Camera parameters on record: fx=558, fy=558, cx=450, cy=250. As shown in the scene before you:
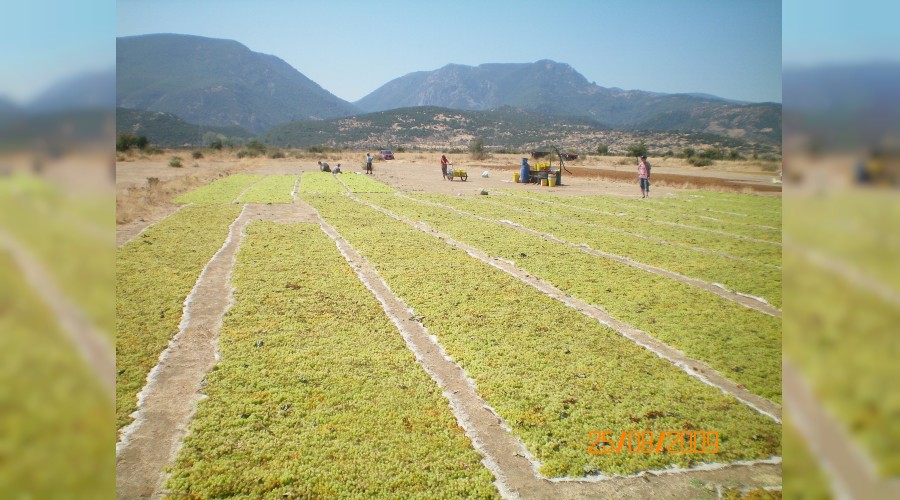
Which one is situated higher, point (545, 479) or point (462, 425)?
point (462, 425)

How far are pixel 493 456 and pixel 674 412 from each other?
1599 mm

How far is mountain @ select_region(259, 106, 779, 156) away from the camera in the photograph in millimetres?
102188

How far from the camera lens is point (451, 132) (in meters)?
123

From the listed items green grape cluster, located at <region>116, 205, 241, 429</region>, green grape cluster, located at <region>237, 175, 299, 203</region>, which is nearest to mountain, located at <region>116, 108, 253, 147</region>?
green grape cluster, located at <region>237, 175, 299, 203</region>

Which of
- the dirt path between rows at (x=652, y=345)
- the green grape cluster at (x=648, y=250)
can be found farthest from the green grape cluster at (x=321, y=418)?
the green grape cluster at (x=648, y=250)
